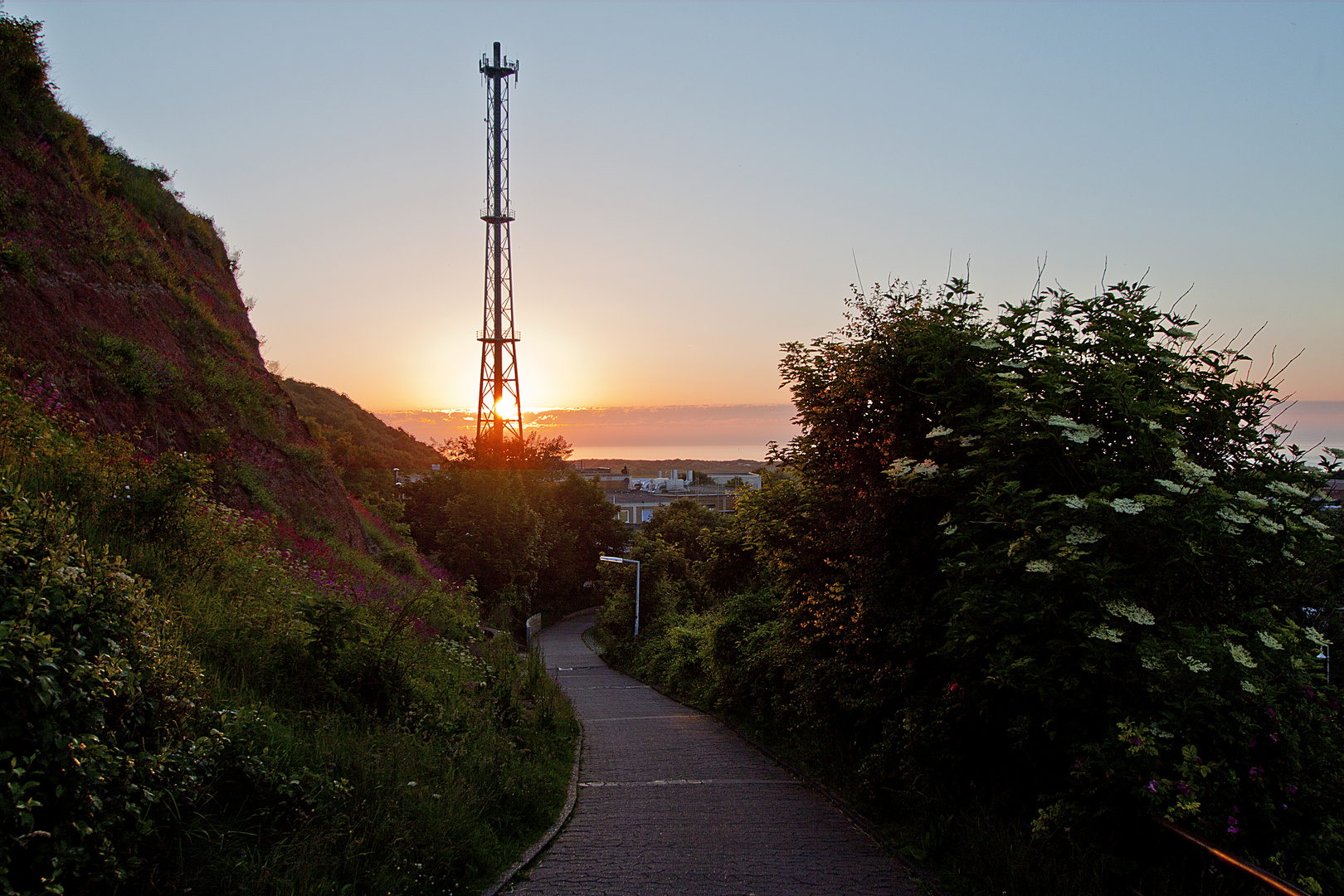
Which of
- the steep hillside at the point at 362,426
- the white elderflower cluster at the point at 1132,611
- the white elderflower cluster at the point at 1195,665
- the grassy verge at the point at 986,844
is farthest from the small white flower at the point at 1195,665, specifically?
the steep hillside at the point at 362,426

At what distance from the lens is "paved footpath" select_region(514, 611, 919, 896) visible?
19.0 ft

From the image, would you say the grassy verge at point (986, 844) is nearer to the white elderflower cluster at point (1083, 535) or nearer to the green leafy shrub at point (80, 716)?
the white elderflower cluster at point (1083, 535)

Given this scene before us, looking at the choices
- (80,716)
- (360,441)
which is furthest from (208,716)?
(360,441)

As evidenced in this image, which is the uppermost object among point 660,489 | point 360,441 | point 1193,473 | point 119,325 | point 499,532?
point 360,441

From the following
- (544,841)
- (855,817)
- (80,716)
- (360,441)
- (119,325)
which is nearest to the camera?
(80,716)

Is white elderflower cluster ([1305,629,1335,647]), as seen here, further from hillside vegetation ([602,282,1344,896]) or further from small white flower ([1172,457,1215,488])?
small white flower ([1172,457,1215,488])

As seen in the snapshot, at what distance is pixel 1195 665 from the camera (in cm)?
441

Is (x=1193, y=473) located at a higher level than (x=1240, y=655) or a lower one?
higher

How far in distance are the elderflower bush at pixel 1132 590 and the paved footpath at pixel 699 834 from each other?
51.2 inches

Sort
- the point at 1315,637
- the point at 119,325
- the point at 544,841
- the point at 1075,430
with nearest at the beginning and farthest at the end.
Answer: the point at 1315,637 < the point at 1075,430 < the point at 544,841 < the point at 119,325

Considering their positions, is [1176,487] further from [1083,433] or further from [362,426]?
[362,426]

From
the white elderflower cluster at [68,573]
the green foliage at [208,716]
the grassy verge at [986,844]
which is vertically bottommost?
the grassy verge at [986,844]

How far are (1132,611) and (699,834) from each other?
13.1ft

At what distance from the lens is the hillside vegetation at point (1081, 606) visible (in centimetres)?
466
